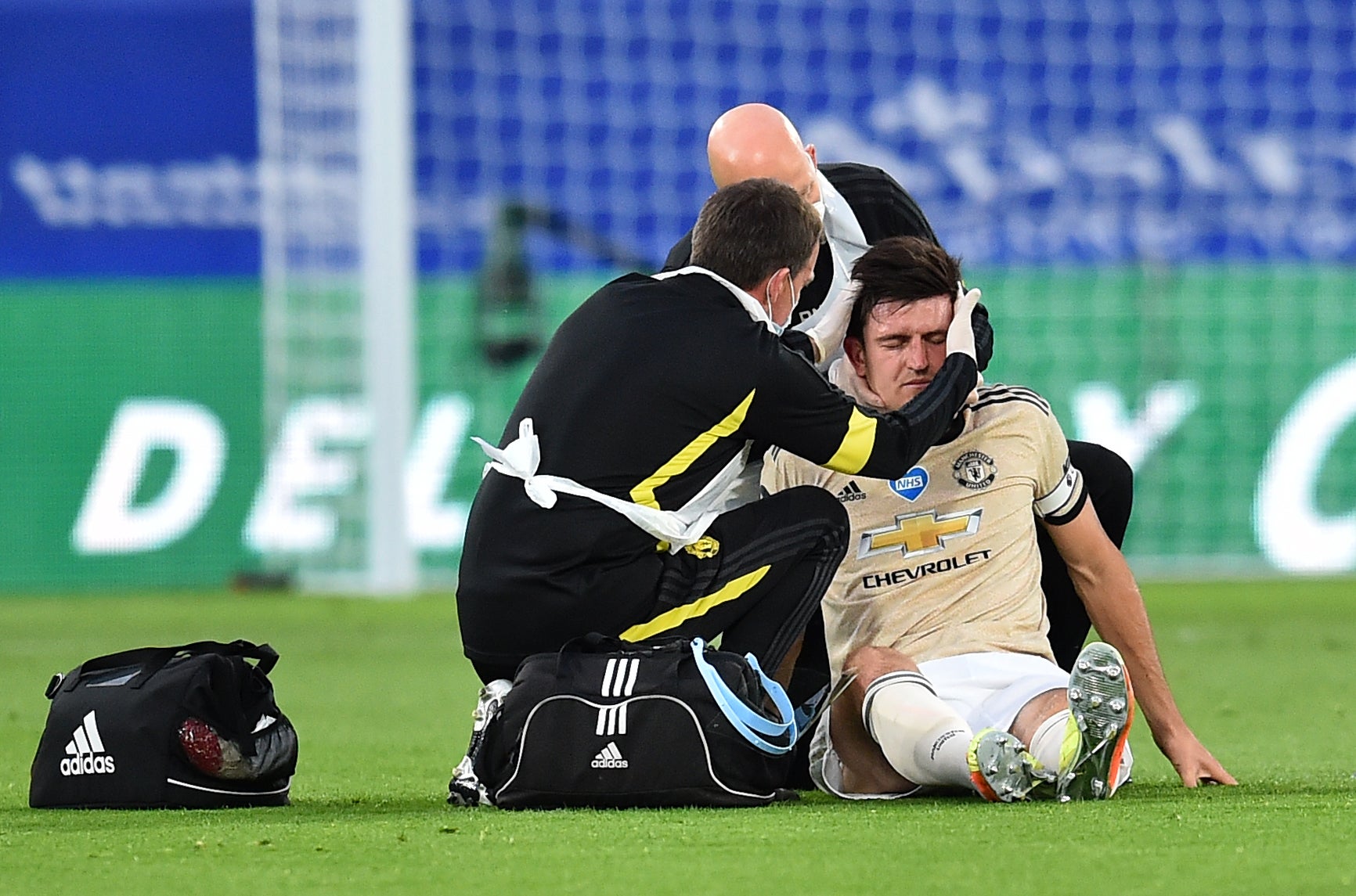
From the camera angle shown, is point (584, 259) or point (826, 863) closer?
point (826, 863)

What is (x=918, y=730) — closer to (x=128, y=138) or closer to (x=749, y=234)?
(x=749, y=234)

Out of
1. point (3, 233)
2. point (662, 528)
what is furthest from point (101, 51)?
point (662, 528)

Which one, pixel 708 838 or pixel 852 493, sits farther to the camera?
pixel 852 493

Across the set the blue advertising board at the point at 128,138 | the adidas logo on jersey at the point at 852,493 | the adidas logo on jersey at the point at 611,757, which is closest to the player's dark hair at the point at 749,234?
the adidas logo on jersey at the point at 852,493

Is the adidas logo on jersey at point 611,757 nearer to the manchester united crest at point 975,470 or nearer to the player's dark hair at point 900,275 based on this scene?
the manchester united crest at point 975,470

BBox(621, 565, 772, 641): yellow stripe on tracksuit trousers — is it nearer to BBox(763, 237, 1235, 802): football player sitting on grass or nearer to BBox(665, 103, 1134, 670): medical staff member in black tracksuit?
BBox(763, 237, 1235, 802): football player sitting on grass

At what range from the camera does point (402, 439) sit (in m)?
9.30

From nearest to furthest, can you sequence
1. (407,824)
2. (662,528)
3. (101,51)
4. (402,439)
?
(407,824) < (662,528) < (402,439) < (101,51)

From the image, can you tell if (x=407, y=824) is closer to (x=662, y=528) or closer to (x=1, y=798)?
(x=662, y=528)

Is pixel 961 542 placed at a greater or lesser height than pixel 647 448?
lesser

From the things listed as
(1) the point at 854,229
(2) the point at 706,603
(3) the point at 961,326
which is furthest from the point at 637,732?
(1) the point at 854,229

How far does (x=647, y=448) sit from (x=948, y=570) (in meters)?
0.61

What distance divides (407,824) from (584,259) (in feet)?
24.3

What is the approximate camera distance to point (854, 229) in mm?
4430
